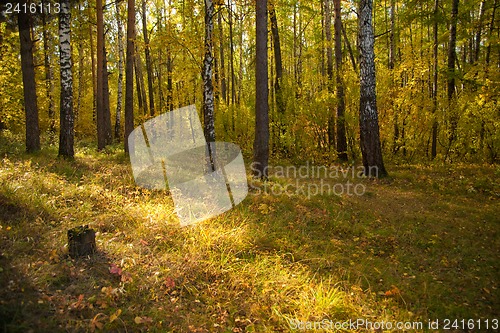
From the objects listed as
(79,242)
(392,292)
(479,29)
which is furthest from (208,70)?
(479,29)

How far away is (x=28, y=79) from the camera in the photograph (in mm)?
10227

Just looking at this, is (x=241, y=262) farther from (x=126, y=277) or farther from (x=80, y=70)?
Answer: (x=80, y=70)

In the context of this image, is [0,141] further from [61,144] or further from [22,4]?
[22,4]

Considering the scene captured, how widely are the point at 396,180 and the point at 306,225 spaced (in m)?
4.40

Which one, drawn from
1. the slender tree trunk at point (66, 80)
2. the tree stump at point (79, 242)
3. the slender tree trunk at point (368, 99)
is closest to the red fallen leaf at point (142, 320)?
the tree stump at point (79, 242)

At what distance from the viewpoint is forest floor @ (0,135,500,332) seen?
3.56m

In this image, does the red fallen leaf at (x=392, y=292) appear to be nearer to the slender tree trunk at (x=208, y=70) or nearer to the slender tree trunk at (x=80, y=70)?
the slender tree trunk at (x=208, y=70)

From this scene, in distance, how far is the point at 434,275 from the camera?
15.7 ft

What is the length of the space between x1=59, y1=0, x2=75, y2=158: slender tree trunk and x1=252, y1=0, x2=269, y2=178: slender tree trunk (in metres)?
5.60

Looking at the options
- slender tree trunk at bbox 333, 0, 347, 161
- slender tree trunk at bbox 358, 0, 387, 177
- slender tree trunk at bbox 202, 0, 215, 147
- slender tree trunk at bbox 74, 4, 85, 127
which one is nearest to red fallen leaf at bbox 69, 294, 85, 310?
slender tree trunk at bbox 202, 0, 215, 147

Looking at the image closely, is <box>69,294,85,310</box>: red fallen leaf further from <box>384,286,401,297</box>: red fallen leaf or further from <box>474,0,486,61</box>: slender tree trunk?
<box>474,0,486,61</box>: slender tree trunk

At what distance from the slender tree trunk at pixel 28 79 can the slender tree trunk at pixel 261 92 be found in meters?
7.32

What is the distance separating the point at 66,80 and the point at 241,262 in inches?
327

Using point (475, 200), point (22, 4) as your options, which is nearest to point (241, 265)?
point (475, 200)
